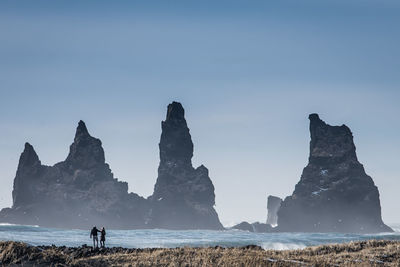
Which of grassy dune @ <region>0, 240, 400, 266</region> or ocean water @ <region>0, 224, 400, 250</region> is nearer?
grassy dune @ <region>0, 240, 400, 266</region>

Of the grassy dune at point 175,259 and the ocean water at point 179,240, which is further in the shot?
the ocean water at point 179,240

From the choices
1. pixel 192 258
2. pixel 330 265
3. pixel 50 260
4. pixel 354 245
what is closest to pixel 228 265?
pixel 192 258

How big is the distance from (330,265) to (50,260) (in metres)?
14.0

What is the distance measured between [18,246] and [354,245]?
2284cm

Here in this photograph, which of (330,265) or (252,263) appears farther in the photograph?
(330,265)

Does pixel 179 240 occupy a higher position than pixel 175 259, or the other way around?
pixel 175 259

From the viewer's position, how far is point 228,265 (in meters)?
21.5

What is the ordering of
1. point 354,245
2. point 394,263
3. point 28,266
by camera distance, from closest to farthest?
point 28,266 → point 394,263 → point 354,245

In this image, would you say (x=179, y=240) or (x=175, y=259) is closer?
(x=175, y=259)

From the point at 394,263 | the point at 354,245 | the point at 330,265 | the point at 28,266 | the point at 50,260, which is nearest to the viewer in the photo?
the point at 28,266

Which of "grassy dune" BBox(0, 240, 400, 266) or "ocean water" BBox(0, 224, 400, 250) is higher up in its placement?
"grassy dune" BBox(0, 240, 400, 266)

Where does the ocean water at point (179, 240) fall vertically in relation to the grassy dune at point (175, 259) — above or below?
below

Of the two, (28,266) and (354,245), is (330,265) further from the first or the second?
(28,266)

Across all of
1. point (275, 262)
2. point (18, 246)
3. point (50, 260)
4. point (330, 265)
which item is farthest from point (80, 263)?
point (330, 265)
